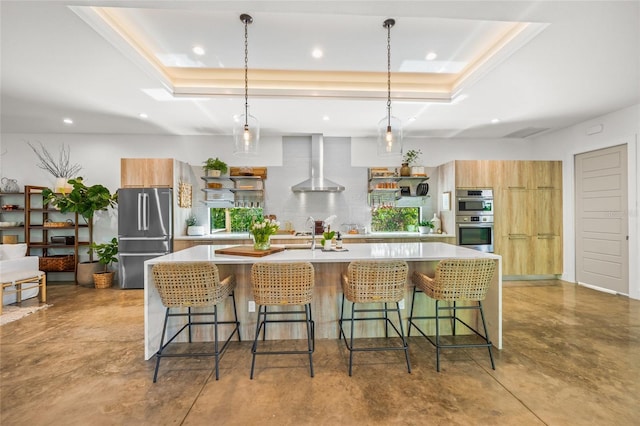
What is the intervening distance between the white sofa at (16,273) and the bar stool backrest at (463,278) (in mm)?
5432

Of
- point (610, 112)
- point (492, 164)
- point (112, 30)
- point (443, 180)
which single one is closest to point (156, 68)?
point (112, 30)

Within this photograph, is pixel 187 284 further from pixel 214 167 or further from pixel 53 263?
pixel 53 263

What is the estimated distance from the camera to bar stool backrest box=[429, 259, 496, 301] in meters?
2.48

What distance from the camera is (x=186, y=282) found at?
7.79ft

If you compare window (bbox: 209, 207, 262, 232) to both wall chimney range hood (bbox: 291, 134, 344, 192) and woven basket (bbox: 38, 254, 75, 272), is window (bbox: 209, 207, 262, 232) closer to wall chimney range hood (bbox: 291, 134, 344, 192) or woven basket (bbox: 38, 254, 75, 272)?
wall chimney range hood (bbox: 291, 134, 344, 192)

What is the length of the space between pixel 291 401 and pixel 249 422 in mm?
313

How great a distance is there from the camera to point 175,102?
4160 mm

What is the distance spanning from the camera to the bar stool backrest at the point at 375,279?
2.44 m

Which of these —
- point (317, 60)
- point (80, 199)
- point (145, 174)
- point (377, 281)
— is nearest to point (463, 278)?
point (377, 281)

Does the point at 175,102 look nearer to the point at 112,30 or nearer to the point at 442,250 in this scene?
the point at 112,30

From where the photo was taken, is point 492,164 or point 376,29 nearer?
point 376,29

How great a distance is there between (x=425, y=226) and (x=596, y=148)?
9.61ft

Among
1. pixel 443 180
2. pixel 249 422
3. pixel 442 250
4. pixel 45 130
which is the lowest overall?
pixel 249 422

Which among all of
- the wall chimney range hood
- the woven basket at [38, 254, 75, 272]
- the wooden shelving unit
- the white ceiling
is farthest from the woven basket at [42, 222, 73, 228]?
the wall chimney range hood
